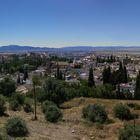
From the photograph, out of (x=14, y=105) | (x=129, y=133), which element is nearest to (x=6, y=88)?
(x=14, y=105)

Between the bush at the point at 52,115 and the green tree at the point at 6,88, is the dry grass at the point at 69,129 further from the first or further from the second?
the green tree at the point at 6,88

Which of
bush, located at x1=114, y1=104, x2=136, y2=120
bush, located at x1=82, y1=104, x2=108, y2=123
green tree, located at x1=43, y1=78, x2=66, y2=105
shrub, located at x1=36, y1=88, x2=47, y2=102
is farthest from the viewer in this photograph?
shrub, located at x1=36, y1=88, x2=47, y2=102

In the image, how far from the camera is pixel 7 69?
12825 cm

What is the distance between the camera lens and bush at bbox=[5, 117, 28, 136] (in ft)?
74.5

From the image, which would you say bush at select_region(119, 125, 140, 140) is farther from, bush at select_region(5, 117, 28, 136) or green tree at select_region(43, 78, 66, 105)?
green tree at select_region(43, 78, 66, 105)

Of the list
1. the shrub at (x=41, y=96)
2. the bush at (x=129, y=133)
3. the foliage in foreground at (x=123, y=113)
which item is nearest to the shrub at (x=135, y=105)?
the foliage in foreground at (x=123, y=113)

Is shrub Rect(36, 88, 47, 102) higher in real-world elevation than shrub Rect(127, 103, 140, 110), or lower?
higher

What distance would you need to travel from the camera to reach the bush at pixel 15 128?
22.7 m

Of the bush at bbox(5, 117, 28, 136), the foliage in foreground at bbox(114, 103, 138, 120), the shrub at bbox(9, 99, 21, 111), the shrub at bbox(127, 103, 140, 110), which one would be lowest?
the shrub at bbox(127, 103, 140, 110)

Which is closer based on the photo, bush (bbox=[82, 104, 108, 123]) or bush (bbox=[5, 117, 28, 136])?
bush (bbox=[5, 117, 28, 136])

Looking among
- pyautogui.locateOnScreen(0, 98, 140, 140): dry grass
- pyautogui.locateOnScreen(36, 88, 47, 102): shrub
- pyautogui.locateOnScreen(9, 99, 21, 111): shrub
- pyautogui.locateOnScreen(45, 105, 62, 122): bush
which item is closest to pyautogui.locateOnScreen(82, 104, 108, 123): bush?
pyautogui.locateOnScreen(0, 98, 140, 140): dry grass

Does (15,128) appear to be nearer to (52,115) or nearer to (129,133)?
(52,115)

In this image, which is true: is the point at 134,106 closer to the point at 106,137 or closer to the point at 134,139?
the point at 106,137

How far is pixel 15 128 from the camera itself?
2277 centimetres
